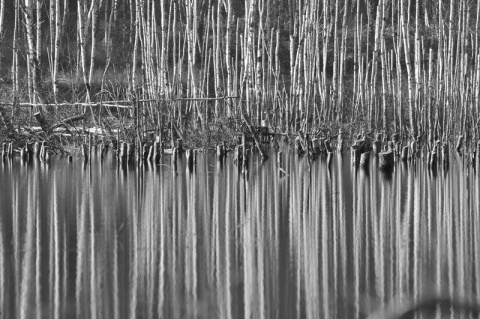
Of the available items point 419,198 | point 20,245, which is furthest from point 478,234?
point 20,245

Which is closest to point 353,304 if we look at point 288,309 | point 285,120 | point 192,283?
point 288,309

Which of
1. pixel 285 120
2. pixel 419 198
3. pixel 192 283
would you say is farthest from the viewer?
pixel 285 120

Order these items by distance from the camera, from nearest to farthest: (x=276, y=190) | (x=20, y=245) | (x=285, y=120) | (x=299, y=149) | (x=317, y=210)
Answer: (x=20, y=245) → (x=317, y=210) → (x=276, y=190) → (x=299, y=149) → (x=285, y=120)

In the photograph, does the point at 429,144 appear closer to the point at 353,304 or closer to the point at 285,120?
the point at 285,120

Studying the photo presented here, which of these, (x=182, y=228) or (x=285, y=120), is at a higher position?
(x=285, y=120)

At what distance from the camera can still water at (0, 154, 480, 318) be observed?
430cm

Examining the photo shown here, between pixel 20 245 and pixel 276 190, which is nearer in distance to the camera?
pixel 20 245

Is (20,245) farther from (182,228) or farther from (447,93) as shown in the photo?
(447,93)

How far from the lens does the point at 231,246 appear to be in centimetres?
572

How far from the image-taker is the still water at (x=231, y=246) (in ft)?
14.1

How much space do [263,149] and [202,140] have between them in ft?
7.24

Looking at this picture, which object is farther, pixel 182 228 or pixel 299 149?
pixel 299 149

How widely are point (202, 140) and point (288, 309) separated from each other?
10.3m

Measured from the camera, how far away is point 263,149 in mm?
12320
